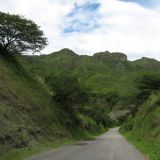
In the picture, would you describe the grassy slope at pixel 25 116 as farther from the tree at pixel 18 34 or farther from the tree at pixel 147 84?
the tree at pixel 147 84

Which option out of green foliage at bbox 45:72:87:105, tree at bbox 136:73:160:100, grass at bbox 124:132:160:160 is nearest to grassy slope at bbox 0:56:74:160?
green foliage at bbox 45:72:87:105

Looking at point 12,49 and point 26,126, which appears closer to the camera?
point 26,126

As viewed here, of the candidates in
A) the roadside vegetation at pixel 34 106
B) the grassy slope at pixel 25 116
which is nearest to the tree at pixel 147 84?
the roadside vegetation at pixel 34 106

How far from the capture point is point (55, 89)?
61.3m

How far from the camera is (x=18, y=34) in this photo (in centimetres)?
5688

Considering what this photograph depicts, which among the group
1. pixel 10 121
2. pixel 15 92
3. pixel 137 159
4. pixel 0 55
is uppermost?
pixel 0 55

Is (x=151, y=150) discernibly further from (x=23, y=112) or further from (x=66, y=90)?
(x=66, y=90)

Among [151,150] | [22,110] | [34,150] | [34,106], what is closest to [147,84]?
[34,106]

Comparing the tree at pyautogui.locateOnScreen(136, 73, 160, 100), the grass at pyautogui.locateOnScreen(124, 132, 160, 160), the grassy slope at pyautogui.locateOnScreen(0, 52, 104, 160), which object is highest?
the tree at pyautogui.locateOnScreen(136, 73, 160, 100)

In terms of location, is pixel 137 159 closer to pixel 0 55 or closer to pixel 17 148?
pixel 17 148

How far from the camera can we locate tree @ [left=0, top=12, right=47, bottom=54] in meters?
56.0

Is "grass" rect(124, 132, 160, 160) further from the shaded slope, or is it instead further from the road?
the shaded slope

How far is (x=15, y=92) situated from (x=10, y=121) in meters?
9.67

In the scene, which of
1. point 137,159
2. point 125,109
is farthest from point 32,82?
point 125,109
